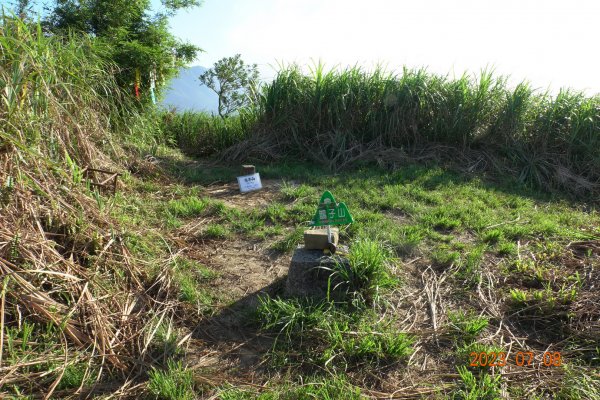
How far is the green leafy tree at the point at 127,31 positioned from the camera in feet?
21.6

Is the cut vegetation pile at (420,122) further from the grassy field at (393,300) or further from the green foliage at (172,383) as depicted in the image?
the green foliage at (172,383)

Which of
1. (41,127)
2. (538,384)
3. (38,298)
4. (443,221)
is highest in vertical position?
(41,127)

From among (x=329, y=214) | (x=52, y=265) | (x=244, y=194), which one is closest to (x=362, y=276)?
(x=329, y=214)

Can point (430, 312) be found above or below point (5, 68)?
below

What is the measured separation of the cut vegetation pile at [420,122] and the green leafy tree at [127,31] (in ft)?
7.02

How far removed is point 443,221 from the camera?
3.84m

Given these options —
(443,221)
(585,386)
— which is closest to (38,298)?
(585,386)

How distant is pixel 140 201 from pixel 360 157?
3204mm

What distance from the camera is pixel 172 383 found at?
1961 mm

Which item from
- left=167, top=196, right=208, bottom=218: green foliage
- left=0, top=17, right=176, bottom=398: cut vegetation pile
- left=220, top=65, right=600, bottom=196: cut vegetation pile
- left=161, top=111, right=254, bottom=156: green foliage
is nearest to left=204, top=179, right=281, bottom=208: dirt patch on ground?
left=167, top=196, right=208, bottom=218: green foliage

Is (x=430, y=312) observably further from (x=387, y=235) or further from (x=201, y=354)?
(x=201, y=354)
